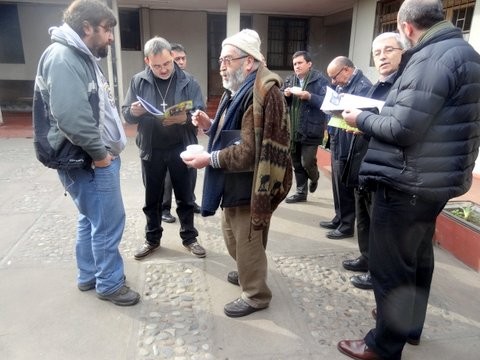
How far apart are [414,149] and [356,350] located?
1.23 meters

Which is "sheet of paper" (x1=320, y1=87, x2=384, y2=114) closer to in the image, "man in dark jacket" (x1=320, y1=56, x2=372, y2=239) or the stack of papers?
the stack of papers

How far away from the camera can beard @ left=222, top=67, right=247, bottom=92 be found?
230cm

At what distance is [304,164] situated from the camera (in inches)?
180

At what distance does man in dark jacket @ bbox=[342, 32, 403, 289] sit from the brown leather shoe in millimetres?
714

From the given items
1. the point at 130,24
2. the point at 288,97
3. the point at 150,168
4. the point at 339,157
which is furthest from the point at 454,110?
the point at 130,24

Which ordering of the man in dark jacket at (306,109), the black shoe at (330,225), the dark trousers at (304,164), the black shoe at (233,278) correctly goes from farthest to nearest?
1. the dark trousers at (304,164)
2. the man in dark jacket at (306,109)
3. the black shoe at (330,225)
4. the black shoe at (233,278)

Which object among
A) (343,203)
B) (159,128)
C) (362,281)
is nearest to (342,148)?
(343,203)

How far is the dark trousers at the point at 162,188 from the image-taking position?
3270 mm

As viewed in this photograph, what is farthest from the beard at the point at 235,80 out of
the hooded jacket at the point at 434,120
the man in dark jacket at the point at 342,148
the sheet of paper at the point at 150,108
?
the man in dark jacket at the point at 342,148

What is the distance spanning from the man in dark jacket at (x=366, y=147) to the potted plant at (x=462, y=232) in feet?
3.07

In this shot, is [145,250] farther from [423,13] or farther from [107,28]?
[423,13]

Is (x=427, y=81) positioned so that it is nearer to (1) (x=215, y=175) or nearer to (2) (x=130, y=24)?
(1) (x=215, y=175)

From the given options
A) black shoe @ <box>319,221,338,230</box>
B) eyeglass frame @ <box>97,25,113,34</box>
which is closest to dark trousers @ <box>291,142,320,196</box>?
black shoe @ <box>319,221,338,230</box>

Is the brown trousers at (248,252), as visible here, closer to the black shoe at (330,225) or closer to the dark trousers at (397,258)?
the dark trousers at (397,258)
